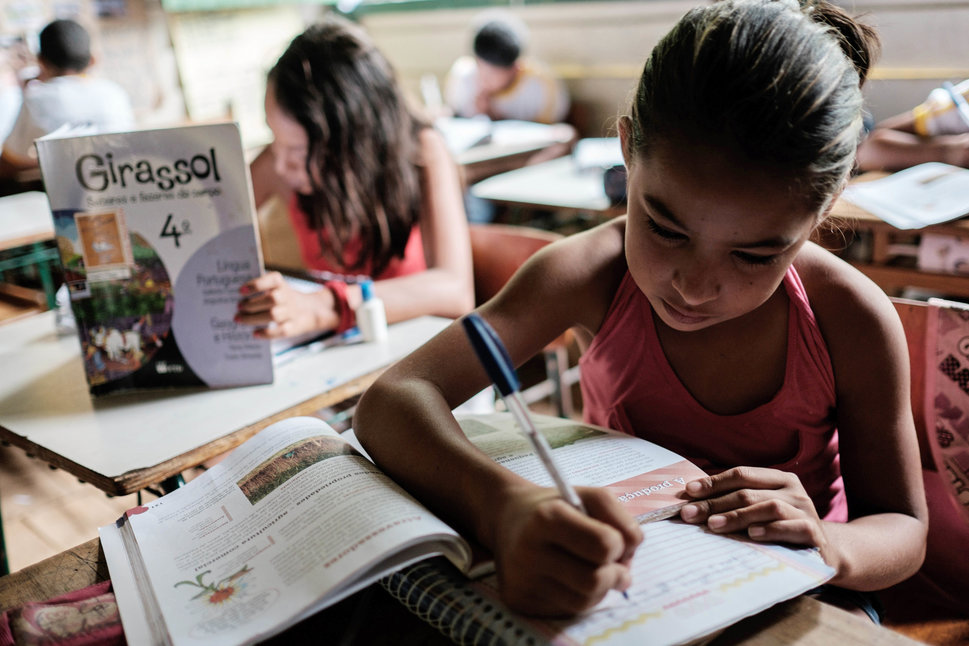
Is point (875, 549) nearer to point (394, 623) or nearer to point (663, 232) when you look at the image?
point (663, 232)

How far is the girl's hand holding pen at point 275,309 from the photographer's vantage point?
1248mm

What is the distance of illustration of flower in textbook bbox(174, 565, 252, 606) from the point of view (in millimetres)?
680

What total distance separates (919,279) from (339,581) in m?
2.18

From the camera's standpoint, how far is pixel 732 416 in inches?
39.1

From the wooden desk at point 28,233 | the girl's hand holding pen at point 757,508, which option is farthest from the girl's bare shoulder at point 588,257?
the wooden desk at point 28,233

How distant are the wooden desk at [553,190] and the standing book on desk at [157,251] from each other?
172 centimetres

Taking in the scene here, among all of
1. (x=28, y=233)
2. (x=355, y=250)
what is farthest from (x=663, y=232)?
(x=28, y=233)

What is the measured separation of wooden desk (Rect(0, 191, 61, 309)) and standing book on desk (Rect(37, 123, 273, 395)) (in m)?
1.70

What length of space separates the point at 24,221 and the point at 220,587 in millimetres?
2966

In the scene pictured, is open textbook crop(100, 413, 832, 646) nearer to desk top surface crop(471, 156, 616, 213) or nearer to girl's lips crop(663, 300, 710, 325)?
girl's lips crop(663, 300, 710, 325)

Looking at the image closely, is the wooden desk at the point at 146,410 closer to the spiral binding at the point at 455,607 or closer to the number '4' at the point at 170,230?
the number '4' at the point at 170,230

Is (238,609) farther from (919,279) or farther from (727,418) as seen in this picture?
(919,279)

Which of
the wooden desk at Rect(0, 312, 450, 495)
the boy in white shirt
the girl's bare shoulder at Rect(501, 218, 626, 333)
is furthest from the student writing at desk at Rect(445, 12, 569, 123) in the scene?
the girl's bare shoulder at Rect(501, 218, 626, 333)

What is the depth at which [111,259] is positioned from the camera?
119cm
